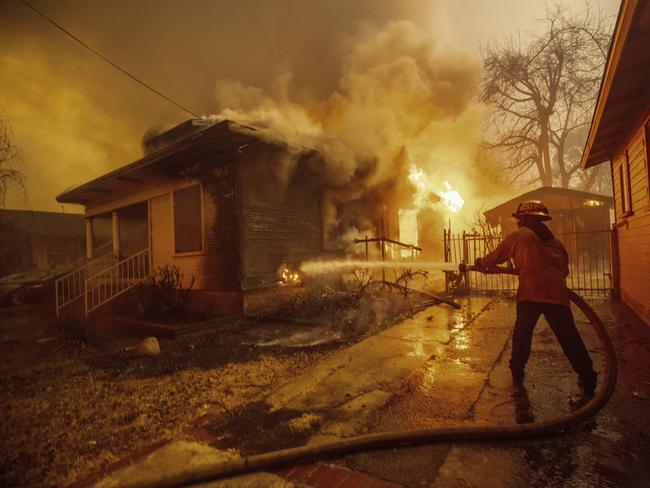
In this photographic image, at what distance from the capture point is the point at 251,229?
7.84 meters

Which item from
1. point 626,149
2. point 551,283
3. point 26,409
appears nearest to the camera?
point 551,283

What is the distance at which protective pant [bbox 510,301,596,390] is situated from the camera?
3.17 metres

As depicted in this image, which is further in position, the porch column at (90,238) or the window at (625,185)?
the porch column at (90,238)

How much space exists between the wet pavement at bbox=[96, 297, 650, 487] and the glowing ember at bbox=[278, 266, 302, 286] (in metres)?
3.67

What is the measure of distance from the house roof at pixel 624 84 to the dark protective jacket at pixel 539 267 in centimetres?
245

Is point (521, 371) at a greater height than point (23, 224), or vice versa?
point (23, 224)

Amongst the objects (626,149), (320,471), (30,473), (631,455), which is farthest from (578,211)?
(30,473)

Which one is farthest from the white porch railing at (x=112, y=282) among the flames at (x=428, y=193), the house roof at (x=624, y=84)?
the house roof at (x=624, y=84)

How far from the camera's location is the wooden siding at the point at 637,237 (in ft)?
18.4

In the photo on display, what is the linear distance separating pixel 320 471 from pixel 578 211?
2247 centimetres

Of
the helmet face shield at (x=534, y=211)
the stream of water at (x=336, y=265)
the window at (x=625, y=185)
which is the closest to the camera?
the helmet face shield at (x=534, y=211)

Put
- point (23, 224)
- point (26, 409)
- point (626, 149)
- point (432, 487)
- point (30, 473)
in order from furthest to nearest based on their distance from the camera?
1. point (23, 224)
2. point (626, 149)
3. point (26, 409)
4. point (30, 473)
5. point (432, 487)

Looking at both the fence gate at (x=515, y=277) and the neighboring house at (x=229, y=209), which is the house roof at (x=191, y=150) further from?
the fence gate at (x=515, y=277)

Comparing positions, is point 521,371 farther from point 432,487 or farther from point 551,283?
point 432,487
